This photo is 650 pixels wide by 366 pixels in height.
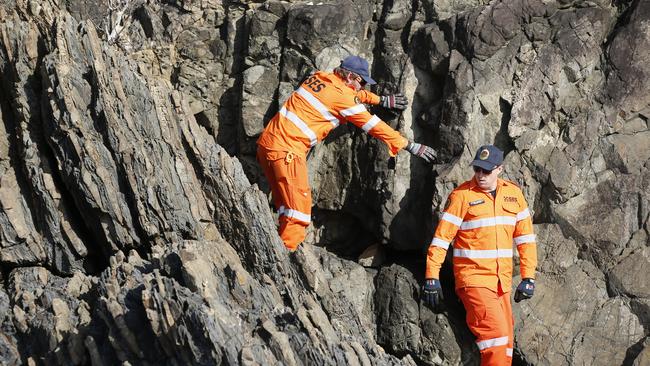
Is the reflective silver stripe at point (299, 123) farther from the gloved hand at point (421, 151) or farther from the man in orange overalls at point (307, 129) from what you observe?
the gloved hand at point (421, 151)

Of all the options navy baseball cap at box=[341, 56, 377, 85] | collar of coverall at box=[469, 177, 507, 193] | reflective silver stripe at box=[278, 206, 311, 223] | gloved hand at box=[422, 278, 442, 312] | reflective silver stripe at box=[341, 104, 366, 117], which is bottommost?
gloved hand at box=[422, 278, 442, 312]

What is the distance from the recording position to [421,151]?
1088 centimetres

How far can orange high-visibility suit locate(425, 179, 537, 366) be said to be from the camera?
9.91 meters

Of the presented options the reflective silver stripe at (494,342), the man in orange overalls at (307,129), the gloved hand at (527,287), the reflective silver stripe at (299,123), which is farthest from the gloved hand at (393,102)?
the reflective silver stripe at (494,342)

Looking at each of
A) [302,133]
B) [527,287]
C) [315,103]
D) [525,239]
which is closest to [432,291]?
[527,287]

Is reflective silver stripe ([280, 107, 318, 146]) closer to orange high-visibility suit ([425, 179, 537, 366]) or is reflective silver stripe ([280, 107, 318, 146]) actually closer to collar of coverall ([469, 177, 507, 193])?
orange high-visibility suit ([425, 179, 537, 366])

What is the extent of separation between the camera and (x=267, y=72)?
12.4 m

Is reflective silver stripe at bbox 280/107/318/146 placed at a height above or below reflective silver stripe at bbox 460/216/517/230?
above

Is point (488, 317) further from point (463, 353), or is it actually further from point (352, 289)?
point (352, 289)

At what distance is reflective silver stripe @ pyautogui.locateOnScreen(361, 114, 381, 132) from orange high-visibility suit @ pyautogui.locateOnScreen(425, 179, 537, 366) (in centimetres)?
145

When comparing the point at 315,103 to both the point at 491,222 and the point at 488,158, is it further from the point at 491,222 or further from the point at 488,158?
the point at 491,222

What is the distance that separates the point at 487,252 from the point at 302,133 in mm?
2943

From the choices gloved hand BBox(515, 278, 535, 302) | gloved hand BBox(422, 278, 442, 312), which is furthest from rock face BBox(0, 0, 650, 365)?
gloved hand BBox(515, 278, 535, 302)

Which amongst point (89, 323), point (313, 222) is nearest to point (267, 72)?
point (313, 222)
